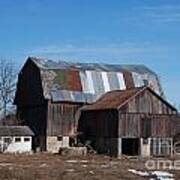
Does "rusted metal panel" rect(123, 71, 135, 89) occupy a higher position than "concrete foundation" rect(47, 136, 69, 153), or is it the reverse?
"rusted metal panel" rect(123, 71, 135, 89)

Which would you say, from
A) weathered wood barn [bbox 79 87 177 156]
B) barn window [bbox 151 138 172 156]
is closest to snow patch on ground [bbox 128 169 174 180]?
weathered wood barn [bbox 79 87 177 156]

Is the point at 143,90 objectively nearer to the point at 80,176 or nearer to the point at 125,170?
the point at 125,170

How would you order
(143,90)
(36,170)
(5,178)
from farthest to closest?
(143,90) → (36,170) → (5,178)

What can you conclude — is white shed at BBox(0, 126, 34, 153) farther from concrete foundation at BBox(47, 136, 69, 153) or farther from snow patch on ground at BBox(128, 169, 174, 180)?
snow patch on ground at BBox(128, 169, 174, 180)

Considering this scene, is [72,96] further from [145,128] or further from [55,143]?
[145,128]

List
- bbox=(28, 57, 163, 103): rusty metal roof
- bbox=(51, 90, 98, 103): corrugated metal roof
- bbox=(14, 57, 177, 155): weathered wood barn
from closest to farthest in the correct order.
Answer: bbox=(51, 90, 98, 103): corrugated metal roof
bbox=(14, 57, 177, 155): weathered wood barn
bbox=(28, 57, 163, 103): rusty metal roof

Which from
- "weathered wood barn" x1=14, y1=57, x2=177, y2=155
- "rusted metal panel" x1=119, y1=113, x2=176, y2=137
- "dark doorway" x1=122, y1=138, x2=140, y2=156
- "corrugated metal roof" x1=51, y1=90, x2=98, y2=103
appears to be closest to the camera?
"rusted metal panel" x1=119, y1=113, x2=176, y2=137

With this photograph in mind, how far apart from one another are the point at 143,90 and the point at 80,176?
27.4 m

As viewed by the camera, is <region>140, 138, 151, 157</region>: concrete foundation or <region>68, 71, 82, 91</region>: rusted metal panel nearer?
<region>140, 138, 151, 157</region>: concrete foundation

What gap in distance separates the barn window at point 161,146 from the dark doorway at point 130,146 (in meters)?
1.67

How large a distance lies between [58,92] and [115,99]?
6.13m

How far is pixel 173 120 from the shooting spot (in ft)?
226

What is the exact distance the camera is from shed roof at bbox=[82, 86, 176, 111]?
65.4m

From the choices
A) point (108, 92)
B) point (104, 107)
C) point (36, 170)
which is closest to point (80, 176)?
point (36, 170)
